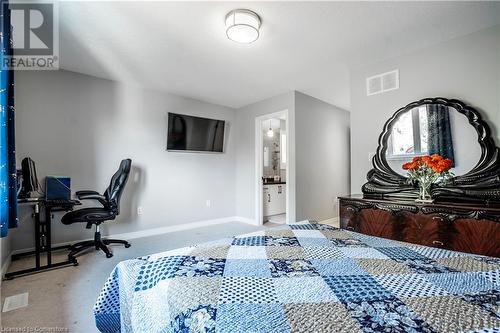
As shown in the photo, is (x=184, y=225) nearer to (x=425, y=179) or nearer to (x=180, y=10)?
(x=180, y=10)

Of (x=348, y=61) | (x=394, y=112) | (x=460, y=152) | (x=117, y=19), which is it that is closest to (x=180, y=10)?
(x=117, y=19)

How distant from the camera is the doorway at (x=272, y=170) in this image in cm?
455

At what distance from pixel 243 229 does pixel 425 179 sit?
9.66ft

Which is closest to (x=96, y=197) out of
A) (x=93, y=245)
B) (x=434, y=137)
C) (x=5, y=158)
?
(x=93, y=245)

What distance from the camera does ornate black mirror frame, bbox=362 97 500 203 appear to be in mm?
2137

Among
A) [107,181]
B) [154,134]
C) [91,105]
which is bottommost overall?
[107,181]

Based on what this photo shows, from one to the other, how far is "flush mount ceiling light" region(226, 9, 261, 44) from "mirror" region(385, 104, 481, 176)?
192 cm

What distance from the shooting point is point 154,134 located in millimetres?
4125

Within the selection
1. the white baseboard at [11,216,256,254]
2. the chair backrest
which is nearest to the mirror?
the white baseboard at [11,216,256,254]

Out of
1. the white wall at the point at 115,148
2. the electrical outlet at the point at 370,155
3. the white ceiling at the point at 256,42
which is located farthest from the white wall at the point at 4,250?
the electrical outlet at the point at 370,155

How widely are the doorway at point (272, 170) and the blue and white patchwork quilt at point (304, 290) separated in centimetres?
312

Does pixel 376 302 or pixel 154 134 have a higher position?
pixel 154 134

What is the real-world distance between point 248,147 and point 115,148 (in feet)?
7.92

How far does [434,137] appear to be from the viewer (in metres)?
2.52
